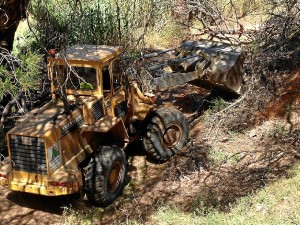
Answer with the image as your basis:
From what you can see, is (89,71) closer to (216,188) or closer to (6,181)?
(6,181)

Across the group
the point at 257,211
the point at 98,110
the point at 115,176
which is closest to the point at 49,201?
the point at 115,176

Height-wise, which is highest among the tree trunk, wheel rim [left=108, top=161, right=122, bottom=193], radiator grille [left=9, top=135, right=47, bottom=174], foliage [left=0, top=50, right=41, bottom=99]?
the tree trunk

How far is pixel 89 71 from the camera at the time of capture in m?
6.80

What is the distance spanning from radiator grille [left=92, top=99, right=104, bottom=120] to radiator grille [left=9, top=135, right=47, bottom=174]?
0.99 metres

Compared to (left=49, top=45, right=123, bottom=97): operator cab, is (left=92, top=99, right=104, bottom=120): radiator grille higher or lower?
lower

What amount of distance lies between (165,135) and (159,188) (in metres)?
1.12

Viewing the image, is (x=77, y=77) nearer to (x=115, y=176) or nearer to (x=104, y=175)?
(x=104, y=175)

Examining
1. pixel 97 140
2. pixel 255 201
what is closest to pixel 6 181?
pixel 97 140

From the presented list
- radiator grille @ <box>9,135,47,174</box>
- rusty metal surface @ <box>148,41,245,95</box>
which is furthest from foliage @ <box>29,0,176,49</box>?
radiator grille @ <box>9,135,47,174</box>

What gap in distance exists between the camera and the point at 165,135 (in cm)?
803

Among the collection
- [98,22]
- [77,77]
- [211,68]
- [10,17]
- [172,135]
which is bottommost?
[172,135]

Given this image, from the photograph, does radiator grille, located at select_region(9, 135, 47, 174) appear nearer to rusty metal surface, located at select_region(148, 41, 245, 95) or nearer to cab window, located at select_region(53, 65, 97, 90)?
cab window, located at select_region(53, 65, 97, 90)

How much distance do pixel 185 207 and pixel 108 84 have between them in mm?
2186

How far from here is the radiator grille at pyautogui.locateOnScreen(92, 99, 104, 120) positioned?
22.5 ft
